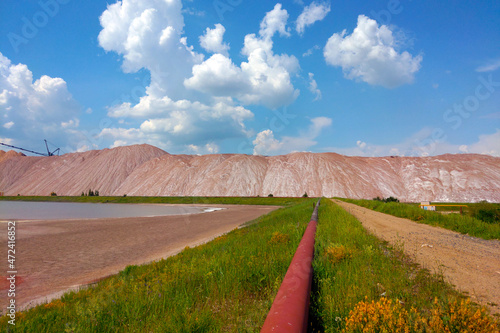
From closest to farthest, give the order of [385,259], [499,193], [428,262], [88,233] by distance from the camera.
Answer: [385,259] → [428,262] → [88,233] → [499,193]

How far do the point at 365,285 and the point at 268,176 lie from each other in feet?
307

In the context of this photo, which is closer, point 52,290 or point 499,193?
point 52,290

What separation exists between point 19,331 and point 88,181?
414 ft

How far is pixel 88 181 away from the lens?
368 feet

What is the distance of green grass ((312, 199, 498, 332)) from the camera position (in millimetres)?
3479

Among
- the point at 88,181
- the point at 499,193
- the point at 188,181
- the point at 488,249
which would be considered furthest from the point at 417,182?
the point at 88,181

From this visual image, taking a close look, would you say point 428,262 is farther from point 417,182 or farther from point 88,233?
point 417,182

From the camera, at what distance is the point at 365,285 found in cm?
416

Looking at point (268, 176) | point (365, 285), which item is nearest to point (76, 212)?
point (365, 285)

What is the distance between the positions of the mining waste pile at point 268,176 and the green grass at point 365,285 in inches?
3311

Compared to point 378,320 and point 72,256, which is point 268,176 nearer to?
point 72,256

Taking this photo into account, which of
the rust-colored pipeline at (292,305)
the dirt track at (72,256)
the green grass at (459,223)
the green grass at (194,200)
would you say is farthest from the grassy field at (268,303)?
the green grass at (194,200)

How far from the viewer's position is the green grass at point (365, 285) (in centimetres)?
348

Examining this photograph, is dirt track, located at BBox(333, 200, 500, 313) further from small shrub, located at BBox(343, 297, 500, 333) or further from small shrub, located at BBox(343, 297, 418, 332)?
small shrub, located at BBox(343, 297, 418, 332)
